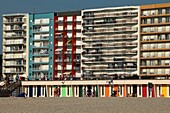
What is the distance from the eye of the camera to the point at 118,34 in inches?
4242

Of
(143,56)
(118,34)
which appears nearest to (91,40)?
(118,34)

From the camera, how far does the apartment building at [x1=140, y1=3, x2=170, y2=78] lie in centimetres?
10062

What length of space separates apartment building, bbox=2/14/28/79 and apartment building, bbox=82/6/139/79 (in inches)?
591

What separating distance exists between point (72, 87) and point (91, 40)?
55.6 feet

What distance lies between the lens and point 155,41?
4003 inches

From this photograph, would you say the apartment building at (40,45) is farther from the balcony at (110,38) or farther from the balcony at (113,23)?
the balcony at (113,23)

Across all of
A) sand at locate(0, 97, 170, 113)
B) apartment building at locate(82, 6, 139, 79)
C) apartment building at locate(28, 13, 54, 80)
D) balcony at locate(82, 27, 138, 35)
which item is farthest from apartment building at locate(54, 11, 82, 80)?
sand at locate(0, 97, 170, 113)

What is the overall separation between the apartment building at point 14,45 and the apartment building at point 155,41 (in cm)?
2842

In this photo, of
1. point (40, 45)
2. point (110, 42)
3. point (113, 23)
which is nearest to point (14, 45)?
point (40, 45)

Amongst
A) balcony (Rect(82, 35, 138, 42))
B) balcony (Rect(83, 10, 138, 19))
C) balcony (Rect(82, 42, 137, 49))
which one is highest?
balcony (Rect(83, 10, 138, 19))

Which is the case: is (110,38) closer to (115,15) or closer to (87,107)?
(115,15)

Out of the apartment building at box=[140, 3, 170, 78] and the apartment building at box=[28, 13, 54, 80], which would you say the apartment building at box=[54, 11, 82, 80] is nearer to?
the apartment building at box=[28, 13, 54, 80]

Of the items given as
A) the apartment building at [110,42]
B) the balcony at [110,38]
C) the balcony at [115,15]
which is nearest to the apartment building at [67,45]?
the apartment building at [110,42]

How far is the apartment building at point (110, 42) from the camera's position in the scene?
345 ft
